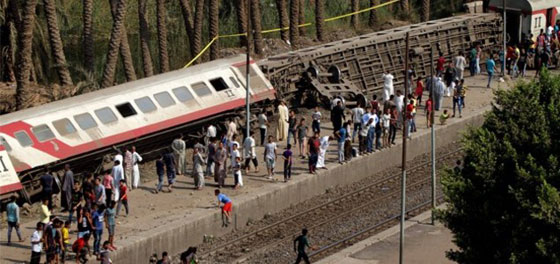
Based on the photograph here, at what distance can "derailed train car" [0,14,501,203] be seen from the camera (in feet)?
105

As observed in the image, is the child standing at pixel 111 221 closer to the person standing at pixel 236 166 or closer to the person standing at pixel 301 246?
the person standing at pixel 301 246

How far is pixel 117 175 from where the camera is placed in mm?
31375

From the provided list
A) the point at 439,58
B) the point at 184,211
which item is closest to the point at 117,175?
the point at 184,211

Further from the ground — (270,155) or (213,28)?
(213,28)

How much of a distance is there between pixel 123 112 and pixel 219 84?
156 inches

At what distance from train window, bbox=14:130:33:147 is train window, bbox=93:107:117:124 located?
2.52 meters

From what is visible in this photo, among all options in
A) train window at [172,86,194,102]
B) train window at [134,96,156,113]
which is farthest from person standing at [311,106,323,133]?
train window at [134,96,156,113]

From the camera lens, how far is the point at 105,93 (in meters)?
34.8

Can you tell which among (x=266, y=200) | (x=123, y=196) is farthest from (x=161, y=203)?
(x=266, y=200)

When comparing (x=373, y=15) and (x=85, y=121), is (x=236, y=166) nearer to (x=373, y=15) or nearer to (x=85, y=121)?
(x=85, y=121)

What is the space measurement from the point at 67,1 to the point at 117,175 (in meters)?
17.8

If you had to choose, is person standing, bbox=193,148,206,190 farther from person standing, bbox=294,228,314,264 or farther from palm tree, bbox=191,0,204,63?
palm tree, bbox=191,0,204,63

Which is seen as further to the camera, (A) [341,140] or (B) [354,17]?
(B) [354,17]

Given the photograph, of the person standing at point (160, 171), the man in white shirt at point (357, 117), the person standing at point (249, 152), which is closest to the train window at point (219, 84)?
the person standing at point (249, 152)
